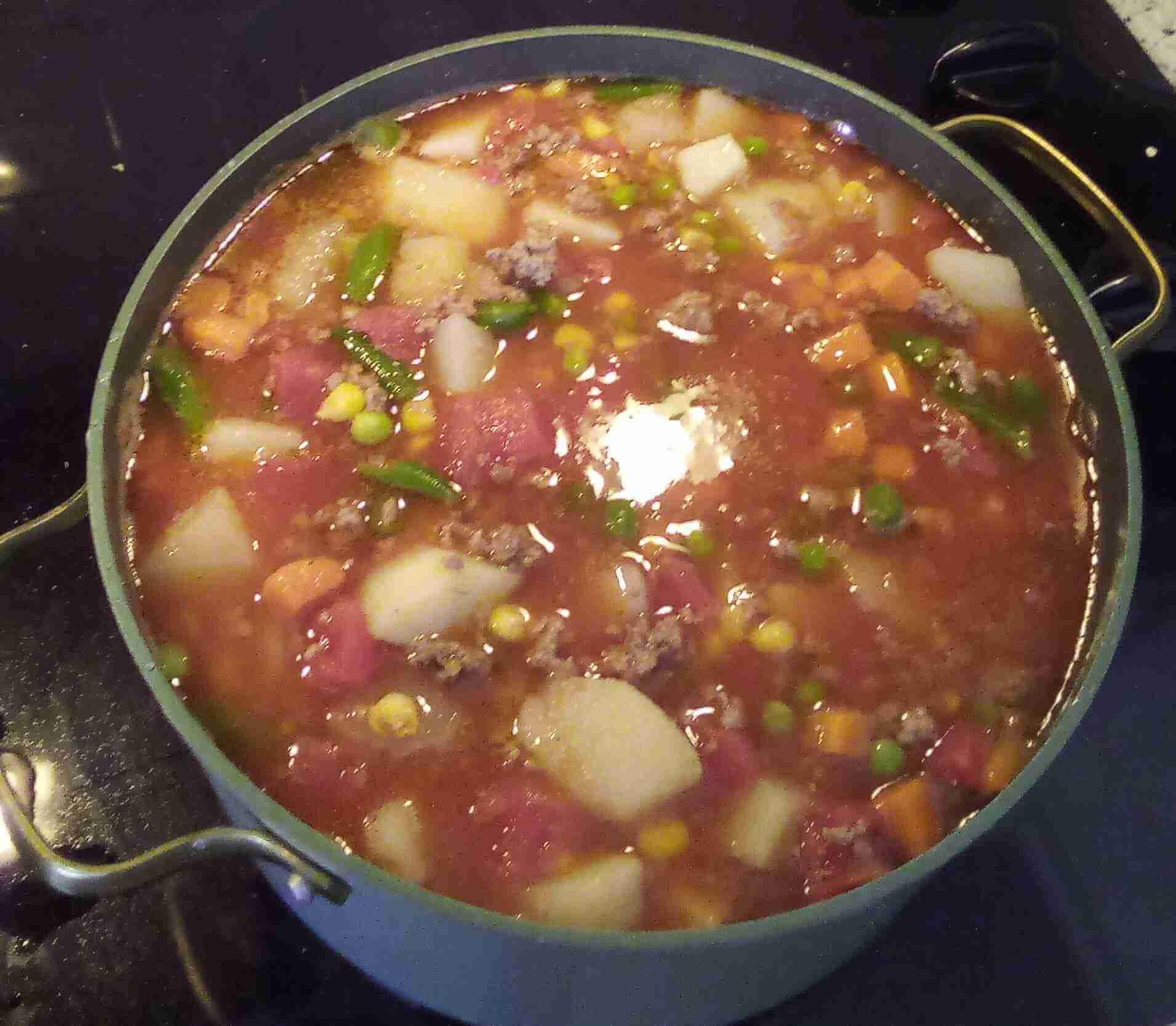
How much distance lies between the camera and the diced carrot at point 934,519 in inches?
73.1

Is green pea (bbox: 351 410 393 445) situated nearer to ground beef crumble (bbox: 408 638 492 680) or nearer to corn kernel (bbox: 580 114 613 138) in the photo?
ground beef crumble (bbox: 408 638 492 680)

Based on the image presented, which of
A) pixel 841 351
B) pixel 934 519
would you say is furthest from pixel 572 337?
pixel 934 519

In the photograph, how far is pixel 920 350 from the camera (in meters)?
2.02

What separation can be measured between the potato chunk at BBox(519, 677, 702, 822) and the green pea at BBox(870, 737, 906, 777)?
10.4 inches

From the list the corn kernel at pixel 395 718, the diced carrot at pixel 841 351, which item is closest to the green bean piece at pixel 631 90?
the diced carrot at pixel 841 351

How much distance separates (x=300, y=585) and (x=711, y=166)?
1188mm

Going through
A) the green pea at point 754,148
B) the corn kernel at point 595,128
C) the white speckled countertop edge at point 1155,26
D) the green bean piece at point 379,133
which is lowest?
the green bean piece at point 379,133

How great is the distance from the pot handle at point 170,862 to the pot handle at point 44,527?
0.41 metres

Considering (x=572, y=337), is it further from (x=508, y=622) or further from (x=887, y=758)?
(x=887, y=758)

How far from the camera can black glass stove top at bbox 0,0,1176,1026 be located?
184 centimetres

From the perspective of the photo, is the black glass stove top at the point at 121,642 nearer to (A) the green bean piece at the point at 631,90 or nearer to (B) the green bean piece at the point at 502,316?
(A) the green bean piece at the point at 631,90

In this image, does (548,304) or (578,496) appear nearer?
(578,496)

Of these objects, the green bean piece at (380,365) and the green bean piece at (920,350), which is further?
the green bean piece at (920,350)

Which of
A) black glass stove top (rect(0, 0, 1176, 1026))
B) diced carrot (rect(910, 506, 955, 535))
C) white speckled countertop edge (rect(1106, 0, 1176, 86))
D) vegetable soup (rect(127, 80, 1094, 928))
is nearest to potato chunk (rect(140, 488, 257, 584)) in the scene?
vegetable soup (rect(127, 80, 1094, 928))
